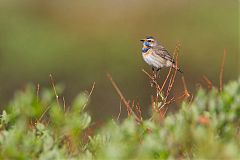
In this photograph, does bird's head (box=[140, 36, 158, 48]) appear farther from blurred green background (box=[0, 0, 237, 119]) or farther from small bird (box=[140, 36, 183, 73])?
blurred green background (box=[0, 0, 237, 119])

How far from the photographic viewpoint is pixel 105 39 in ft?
69.2

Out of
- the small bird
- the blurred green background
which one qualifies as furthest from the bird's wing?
the blurred green background

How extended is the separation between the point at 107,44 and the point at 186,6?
2342 mm

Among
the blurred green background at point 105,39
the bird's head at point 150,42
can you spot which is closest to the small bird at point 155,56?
the bird's head at point 150,42

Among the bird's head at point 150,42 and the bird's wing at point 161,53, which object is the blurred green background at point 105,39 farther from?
the bird's wing at point 161,53

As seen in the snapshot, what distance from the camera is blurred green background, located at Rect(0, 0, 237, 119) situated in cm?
2002

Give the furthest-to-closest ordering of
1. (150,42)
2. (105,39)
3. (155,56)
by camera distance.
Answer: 1. (105,39)
2. (150,42)
3. (155,56)

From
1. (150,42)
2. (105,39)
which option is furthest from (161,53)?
(105,39)

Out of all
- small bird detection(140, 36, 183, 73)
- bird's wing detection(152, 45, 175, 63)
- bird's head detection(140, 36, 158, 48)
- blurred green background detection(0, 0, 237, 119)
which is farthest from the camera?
blurred green background detection(0, 0, 237, 119)

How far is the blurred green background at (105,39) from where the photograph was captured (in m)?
20.0

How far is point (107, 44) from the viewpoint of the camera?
21.2m

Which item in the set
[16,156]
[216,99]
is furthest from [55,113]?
[216,99]

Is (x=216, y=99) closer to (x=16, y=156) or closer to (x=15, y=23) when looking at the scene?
(x=16, y=156)

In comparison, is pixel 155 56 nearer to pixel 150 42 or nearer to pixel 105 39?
pixel 150 42
